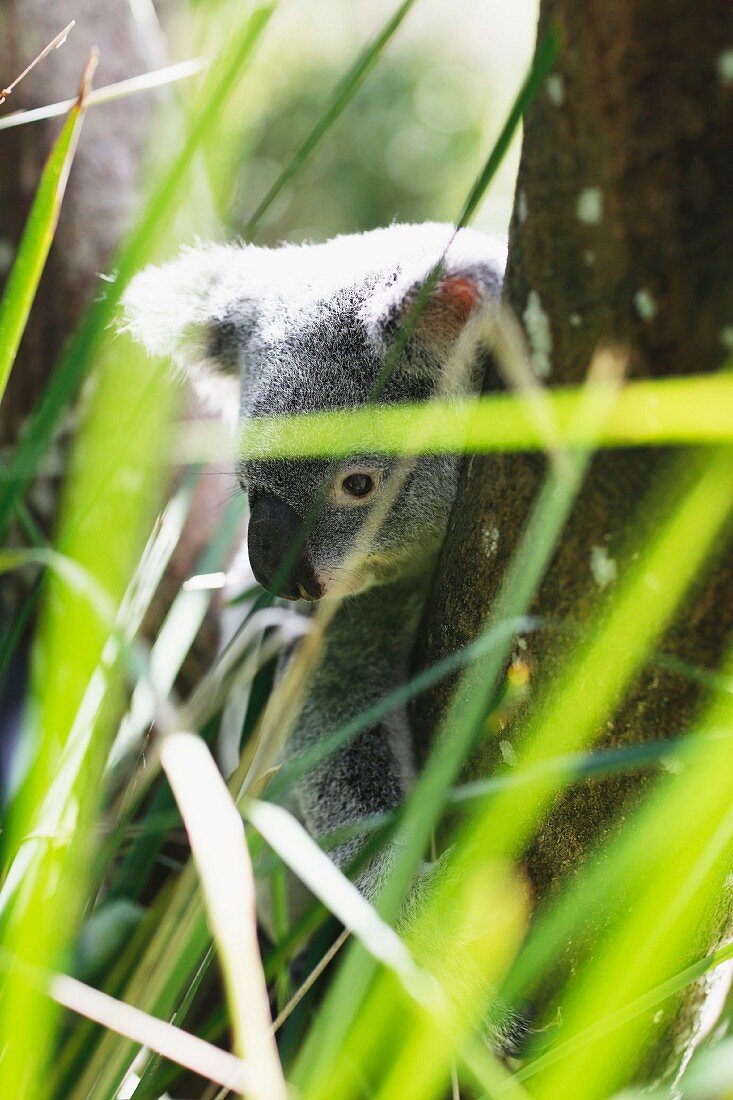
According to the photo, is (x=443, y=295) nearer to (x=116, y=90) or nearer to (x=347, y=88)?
(x=347, y=88)

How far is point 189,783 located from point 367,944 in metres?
0.24

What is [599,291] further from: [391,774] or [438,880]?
[391,774]

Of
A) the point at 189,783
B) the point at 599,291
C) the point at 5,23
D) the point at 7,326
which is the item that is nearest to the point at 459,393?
the point at 599,291

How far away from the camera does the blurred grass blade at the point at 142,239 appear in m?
1.16

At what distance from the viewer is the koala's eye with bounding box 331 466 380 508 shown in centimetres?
174

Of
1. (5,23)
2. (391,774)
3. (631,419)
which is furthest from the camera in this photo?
(5,23)

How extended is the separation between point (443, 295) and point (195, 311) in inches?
28.0

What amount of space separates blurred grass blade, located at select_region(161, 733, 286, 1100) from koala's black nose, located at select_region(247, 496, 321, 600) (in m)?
0.79

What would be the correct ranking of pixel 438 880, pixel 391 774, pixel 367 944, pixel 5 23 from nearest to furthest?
1. pixel 367 944
2. pixel 438 880
3. pixel 391 774
4. pixel 5 23

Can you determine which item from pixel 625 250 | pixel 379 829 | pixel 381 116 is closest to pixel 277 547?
pixel 379 829

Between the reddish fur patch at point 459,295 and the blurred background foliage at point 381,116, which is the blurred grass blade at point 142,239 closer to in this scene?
the reddish fur patch at point 459,295

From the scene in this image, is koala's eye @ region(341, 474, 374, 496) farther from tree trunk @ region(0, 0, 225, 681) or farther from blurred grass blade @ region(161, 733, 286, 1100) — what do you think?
tree trunk @ region(0, 0, 225, 681)

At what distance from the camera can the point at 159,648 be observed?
5.63 feet

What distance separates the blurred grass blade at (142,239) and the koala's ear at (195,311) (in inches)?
26.4
